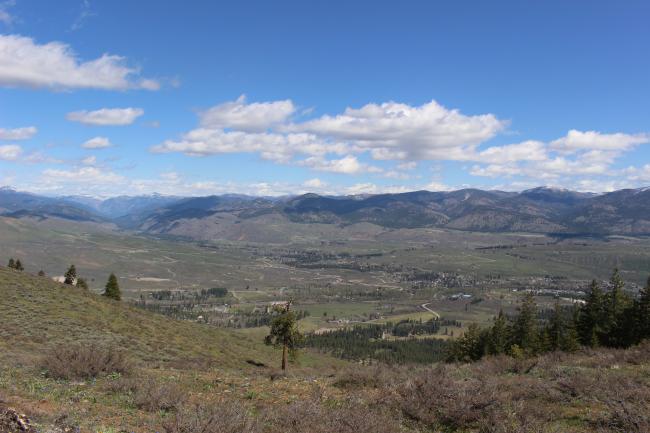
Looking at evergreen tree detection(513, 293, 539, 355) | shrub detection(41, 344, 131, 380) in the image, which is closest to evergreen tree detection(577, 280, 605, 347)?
evergreen tree detection(513, 293, 539, 355)

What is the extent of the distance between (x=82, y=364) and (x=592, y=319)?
56.2 meters

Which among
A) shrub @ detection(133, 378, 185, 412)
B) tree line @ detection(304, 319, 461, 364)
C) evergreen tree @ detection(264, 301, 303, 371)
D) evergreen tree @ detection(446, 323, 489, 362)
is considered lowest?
tree line @ detection(304, 319, 461, 364)

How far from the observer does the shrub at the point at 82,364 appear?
1894 cm

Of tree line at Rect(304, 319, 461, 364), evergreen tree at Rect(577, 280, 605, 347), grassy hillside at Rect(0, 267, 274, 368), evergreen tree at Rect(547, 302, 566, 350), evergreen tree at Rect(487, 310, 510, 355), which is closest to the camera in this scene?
grassy hillside at Rect(0, 267, 274, 368)

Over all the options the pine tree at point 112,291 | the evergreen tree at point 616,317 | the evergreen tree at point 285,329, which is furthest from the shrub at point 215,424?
the pine tree at point 112,291

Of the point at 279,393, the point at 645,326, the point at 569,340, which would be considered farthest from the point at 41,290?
the point at 645,326

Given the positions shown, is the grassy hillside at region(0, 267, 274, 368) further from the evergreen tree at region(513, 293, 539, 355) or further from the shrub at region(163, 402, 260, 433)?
the evergreen tree at region(513, 293, 539, 355)

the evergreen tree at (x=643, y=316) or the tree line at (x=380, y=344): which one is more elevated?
the evergreen tree at (x=643, y=316)

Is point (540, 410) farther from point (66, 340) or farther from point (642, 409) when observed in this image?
point (66, 340)

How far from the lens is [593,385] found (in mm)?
15383

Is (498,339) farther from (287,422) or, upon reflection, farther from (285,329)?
(287,422)

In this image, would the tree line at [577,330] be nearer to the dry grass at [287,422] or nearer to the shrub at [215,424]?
the dry grass at [287,422]

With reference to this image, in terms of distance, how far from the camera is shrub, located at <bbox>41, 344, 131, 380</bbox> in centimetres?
1894

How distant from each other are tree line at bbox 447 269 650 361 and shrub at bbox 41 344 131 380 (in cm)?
4054
